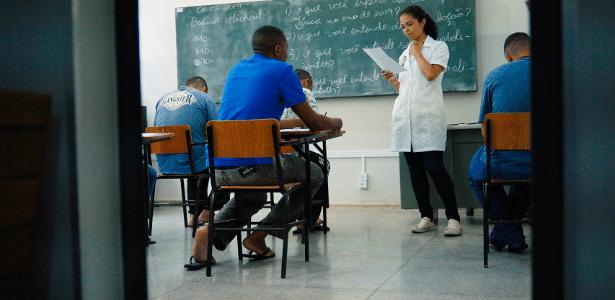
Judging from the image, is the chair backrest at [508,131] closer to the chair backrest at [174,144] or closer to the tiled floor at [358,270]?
the tiled floor at [358,270]

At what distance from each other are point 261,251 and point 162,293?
74cm

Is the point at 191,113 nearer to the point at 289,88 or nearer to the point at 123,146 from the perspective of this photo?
the point at 289,88

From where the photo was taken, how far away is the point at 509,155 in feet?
8.46

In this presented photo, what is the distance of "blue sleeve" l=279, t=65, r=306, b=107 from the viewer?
2.63 m

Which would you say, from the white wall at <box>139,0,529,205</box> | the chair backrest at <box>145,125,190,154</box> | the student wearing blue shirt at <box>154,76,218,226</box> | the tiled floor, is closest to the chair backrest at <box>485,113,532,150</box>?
the tiled floor

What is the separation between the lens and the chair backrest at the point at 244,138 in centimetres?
241

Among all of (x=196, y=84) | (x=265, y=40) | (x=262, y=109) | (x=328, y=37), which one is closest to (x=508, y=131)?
(x=262, y=109)

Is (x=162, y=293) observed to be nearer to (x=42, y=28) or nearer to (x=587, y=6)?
(x=42, y=28)

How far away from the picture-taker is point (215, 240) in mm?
2729

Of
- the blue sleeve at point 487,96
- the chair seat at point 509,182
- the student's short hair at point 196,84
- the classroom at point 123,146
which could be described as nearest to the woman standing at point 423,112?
the blue sleeve at point 487,96

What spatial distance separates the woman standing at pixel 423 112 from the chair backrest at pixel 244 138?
129 centimetres

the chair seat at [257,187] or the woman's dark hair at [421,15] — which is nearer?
the chair seat at [257,187]

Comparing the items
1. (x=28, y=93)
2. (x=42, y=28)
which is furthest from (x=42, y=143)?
(x=42, y=28)

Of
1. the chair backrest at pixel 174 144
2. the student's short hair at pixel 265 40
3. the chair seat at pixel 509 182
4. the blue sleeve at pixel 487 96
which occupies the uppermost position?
the student's short hair at pixel 265 40
